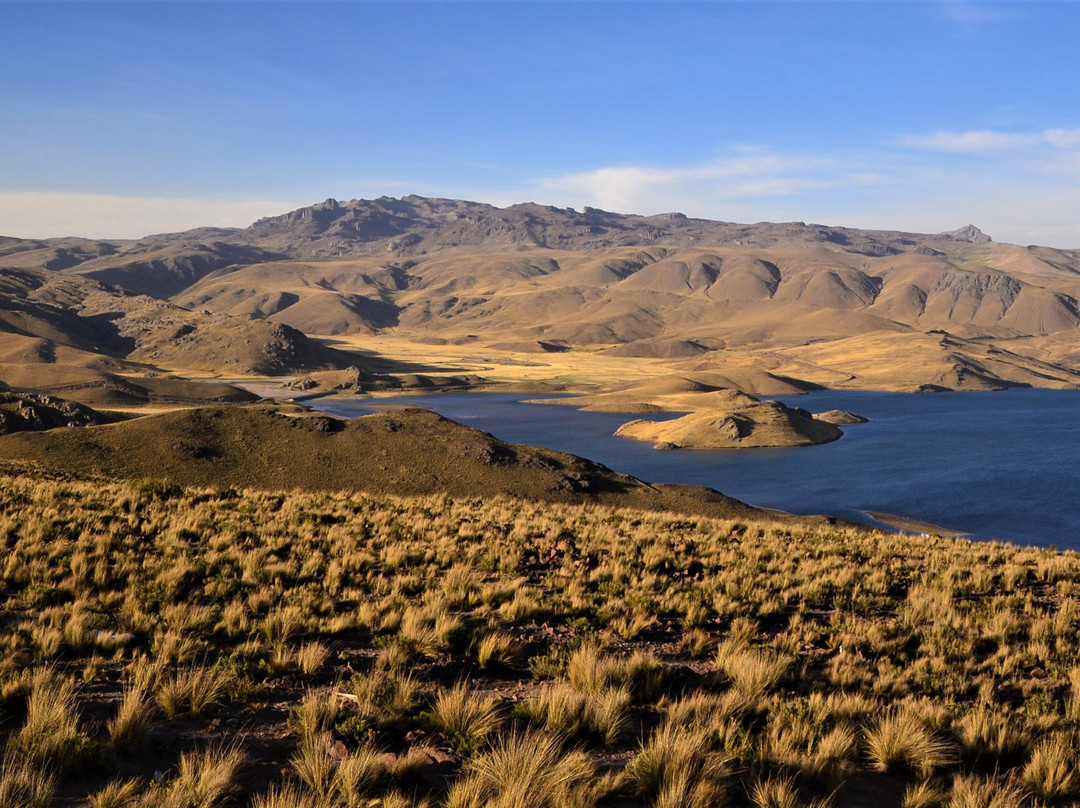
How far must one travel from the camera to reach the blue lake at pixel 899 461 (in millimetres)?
70000

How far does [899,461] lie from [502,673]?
94034 millimetres

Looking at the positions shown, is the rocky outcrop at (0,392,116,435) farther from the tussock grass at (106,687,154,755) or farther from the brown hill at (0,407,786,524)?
the tussock grass at (106,687,154,755)

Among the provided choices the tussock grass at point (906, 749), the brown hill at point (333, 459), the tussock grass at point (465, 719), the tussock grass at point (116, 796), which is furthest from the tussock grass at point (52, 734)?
the brown hill at point (333, 459)

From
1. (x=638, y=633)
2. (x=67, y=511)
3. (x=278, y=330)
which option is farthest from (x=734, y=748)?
(x=278, y=330)

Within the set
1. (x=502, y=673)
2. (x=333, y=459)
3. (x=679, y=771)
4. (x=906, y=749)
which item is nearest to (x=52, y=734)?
(x=502, y=673)

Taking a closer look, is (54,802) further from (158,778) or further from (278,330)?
(278,330)

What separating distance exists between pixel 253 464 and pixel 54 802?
48.7 meters

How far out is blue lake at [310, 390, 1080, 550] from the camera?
70000 mm

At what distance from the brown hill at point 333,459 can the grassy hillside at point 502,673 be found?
3371cm

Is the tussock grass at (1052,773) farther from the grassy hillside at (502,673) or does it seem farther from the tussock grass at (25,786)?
the tussock grass at (25,786)

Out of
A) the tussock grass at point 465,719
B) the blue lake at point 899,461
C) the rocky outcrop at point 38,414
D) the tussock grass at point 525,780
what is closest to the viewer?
the tussock grass at point 525,780

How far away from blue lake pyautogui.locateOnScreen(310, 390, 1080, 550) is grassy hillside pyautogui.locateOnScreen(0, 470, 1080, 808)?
5341cm

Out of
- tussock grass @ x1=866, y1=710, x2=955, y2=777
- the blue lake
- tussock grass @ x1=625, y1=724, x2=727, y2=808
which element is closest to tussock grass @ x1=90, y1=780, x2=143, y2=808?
tussock grass @ x1=625, y1=724, x2=727, y2=808

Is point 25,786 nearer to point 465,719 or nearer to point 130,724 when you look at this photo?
point 130,724
